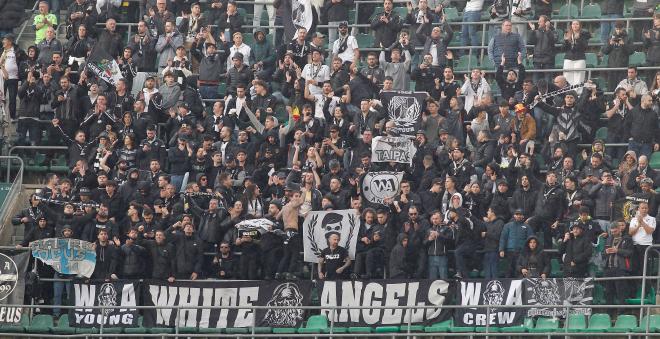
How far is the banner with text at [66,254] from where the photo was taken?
34875mm

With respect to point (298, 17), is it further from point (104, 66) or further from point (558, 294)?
point (558, 294)

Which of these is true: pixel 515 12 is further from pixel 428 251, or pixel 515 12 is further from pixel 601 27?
pixel 428 251

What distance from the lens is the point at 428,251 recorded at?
112ft

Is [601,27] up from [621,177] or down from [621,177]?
up

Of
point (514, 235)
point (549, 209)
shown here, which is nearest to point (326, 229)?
point (514, 235)

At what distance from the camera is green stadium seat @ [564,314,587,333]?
32.5 m

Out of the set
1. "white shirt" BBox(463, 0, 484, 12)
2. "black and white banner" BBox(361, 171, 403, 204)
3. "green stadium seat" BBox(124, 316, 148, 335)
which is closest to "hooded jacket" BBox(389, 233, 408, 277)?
"black and white banner" BBox(361, 171, 403, 204)

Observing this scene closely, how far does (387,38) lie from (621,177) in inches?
269

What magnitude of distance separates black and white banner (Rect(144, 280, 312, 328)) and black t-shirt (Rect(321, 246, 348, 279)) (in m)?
0.45

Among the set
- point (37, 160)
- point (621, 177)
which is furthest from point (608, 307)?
point (37, 160)

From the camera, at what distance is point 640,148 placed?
35.3 metres

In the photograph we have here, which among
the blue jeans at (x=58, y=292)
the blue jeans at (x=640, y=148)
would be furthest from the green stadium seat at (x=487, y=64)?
the blue jeans at (x=58, y=292)

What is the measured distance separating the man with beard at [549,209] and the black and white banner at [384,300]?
187 cm

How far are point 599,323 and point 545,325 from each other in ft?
2.92
